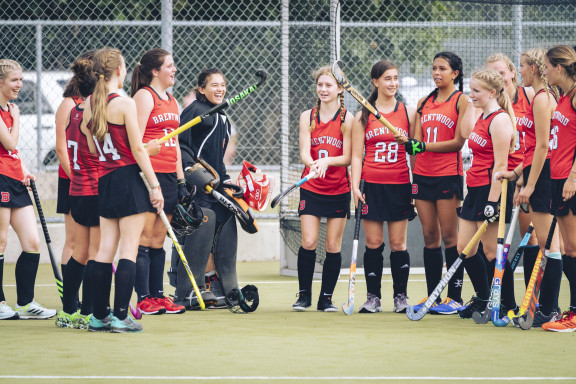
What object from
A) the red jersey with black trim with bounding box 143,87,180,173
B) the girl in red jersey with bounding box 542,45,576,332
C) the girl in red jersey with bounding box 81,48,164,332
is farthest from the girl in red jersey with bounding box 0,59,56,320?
the girl in red jersey with bounding box 542,45,576,332

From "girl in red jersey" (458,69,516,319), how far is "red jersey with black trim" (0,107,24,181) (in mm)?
2812

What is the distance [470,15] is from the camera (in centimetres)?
933

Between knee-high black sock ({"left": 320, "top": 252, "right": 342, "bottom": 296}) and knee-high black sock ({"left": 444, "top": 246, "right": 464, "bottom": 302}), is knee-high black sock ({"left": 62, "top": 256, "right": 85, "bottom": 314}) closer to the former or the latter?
knee-high black sock ({"left": 320, "top": 252, "right": 342, "bottom": 296})

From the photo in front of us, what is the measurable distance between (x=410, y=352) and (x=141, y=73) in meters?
2.68

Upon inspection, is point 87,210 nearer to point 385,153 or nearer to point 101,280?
point 101,280

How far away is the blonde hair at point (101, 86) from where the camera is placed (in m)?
5.18

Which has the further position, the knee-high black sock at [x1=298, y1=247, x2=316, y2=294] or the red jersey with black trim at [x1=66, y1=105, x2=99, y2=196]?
the knee-high black sock at [x1=298, y1=247, x2=316, y2=294]

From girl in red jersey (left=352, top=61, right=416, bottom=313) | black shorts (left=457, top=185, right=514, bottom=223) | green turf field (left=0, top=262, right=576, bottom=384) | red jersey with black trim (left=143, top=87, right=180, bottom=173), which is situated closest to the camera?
green turf field (left=0, top=262, right=576, bottom=384)

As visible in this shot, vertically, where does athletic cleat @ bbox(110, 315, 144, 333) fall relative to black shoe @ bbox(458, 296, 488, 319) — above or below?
above

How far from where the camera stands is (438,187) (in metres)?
6.32

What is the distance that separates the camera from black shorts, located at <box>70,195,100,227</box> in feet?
18.6

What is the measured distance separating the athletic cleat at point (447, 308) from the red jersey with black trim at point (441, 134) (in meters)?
0.86

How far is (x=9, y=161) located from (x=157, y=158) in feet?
3.04

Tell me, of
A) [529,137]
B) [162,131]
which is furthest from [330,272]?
[529,137]
